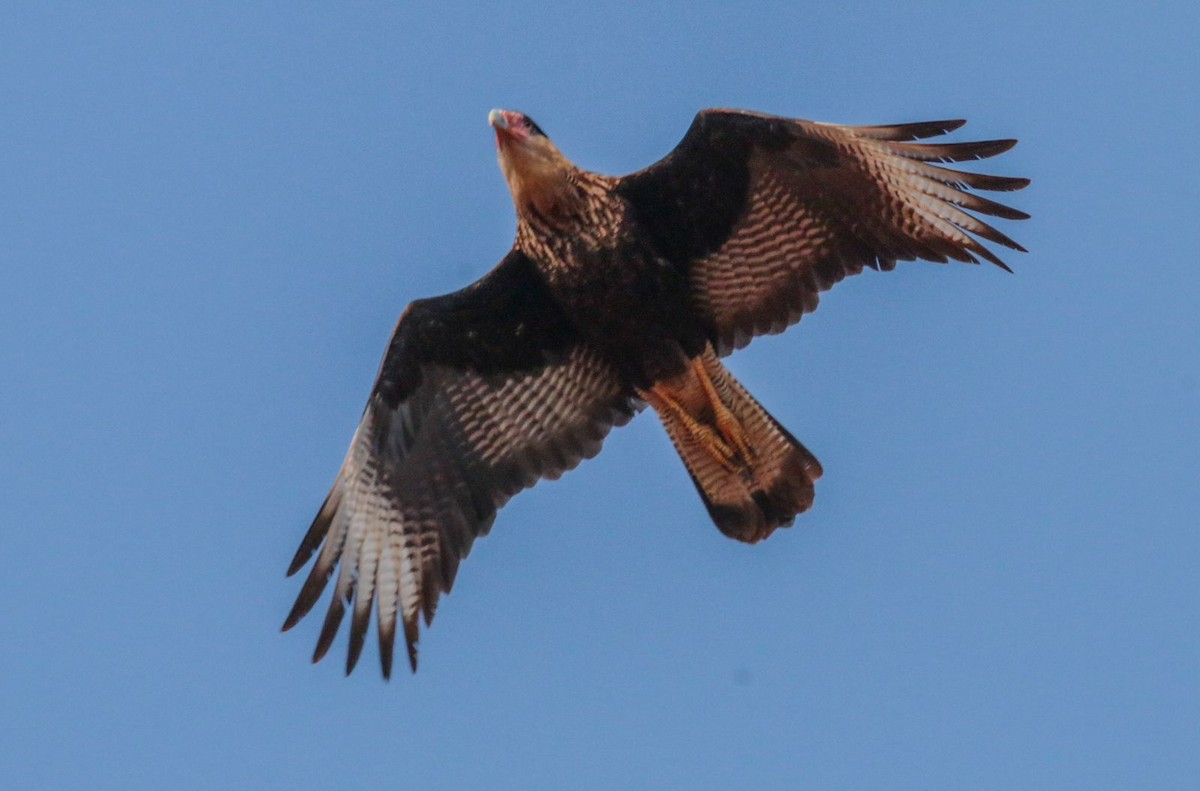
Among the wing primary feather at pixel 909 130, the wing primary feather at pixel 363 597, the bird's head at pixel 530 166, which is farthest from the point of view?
the wing primary feather at pixel 363 597

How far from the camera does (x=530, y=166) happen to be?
922 cm

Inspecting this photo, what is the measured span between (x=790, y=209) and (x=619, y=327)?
1.15m

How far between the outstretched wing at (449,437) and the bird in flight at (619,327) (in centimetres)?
1

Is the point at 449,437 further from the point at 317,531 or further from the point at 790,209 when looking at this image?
the point at 790,209

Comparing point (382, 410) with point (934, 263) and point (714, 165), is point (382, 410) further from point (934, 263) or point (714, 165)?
point (934, 263)

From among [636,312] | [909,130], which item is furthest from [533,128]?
[909,130]

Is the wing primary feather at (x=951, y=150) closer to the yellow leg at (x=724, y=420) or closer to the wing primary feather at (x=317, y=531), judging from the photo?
the yellow leg at (x=724, y=420)

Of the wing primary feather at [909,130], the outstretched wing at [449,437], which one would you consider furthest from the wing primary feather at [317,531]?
the wing primary feather at [909,130]

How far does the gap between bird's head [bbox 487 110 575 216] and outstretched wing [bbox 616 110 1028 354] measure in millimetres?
358

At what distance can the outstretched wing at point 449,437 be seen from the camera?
9609mm

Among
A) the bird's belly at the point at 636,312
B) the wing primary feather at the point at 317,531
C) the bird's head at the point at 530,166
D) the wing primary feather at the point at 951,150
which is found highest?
the bird's head at the point at 530,166

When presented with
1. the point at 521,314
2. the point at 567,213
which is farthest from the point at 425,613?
the point at 567,213

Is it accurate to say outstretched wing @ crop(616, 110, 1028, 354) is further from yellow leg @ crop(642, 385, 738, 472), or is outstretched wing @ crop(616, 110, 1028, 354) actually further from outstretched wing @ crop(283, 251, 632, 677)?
outstretched wing @ crop(283, 251, 632, 677)

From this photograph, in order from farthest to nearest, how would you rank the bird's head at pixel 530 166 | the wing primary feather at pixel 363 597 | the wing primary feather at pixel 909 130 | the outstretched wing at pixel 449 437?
the outstretched wing at pixel 449 437 → the wing primary feather at pixel 363 597 → the bird's head at pixel 530 166 → the wing primary feather at pixel 909 130
